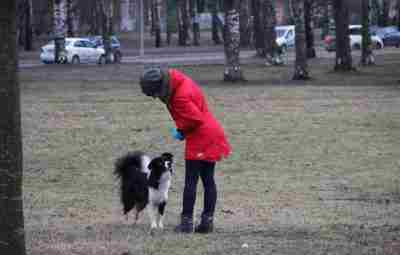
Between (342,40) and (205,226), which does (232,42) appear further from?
(205,226)

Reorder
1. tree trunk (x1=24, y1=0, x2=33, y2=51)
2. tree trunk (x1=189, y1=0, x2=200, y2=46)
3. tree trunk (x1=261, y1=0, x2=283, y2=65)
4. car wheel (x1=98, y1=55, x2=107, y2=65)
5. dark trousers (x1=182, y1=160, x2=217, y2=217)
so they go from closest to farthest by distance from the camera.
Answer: dark trousers (x1=182, y1=160, x2=217, y2=217) → tree trunk (x1=261, y1=0, x2=283, y2=65) → car wheel (x1=98, y1=55, x2=107, y2=65) → tree trunk (x1=24, y1=0, x2=33, y2=51) → tree trunk (x1=189, y1=0, x2=200, y2=46)

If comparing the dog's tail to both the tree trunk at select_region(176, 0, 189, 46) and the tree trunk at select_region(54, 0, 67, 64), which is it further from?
the tree trunk at select_region(176, 0, 189, 46)

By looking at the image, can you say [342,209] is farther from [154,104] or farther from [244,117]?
[154,104]

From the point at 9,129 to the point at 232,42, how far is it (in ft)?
97.5

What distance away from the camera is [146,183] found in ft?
36.0

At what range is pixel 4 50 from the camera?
7434 millimetres

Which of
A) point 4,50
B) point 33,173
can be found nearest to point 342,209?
point 33,173

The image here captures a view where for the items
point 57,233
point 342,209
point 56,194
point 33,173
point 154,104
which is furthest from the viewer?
point 154,104

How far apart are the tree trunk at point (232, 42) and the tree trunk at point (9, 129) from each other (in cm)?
2944

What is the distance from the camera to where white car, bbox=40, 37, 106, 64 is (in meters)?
56.4

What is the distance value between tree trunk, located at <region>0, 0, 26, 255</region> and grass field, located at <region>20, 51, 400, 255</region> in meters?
1.59

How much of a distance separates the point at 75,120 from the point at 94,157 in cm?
568

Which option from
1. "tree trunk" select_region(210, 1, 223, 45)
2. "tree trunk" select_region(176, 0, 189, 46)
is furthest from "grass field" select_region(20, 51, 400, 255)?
"tree trunk" select_region(210, 1, 223, 45)

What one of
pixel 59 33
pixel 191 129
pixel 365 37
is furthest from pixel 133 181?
pixel 59 33
